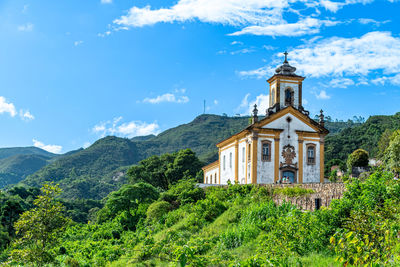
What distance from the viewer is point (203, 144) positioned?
13888 cm

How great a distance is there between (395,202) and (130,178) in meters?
50.6

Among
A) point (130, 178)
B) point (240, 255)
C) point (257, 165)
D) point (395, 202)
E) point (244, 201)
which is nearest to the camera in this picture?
point (395, 202)

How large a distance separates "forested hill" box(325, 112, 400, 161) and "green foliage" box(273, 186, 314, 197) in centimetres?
5001

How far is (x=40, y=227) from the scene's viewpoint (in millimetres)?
15906

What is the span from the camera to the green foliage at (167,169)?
57866mm

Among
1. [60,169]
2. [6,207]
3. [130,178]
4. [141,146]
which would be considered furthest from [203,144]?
[6,207]

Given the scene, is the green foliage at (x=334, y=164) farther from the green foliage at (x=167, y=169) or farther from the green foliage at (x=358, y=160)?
the green foliage at (x=167, y=169)

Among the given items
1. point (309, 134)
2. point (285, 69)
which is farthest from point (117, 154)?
point (309, 134)

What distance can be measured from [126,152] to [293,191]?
121 m

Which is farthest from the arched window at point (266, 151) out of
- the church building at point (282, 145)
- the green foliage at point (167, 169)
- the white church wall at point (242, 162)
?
the green foliage at point (167, 169)

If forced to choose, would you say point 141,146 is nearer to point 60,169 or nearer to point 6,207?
point 60,169

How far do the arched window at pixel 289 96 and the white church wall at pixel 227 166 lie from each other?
19.2 ft

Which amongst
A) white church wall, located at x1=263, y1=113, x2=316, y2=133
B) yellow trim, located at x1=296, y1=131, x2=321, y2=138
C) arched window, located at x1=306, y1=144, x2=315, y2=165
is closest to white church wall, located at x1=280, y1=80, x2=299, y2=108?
white church wall, located at x1=263, y1=113, x2=316, y2=133

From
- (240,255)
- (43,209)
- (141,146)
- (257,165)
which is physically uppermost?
(141,146)
